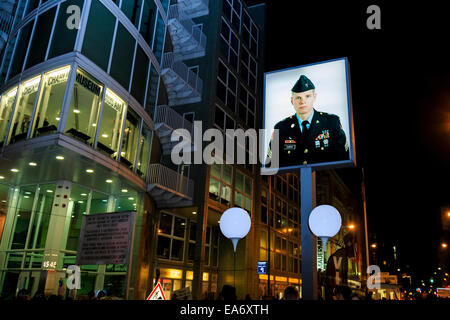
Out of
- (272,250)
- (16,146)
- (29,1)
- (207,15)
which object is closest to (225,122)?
(207,15)

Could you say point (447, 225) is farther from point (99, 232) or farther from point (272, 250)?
point (99, 232)

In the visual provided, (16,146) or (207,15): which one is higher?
(207,15)

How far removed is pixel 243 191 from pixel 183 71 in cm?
1226

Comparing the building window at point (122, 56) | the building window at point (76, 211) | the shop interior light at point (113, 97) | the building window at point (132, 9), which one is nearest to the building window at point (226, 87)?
the building window at point (132, 9)

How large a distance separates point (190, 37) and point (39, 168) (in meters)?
17.6

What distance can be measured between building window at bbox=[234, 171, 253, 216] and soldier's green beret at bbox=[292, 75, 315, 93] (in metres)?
20.7

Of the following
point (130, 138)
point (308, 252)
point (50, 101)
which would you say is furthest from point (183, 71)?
point (308, 252)

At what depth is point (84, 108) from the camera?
15445mm

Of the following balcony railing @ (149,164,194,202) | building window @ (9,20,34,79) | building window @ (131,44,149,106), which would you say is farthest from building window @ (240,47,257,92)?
building window @ (9,20,34,79)

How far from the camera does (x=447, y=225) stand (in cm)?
5216

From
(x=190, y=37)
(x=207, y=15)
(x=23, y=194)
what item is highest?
(x=207, y=15)

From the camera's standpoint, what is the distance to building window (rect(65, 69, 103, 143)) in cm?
1478

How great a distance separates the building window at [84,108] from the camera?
14781 millimetres

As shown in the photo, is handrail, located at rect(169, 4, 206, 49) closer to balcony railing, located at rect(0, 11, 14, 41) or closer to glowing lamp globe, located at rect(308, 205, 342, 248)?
balcony railing, located at rect(0, 11, 14, 41)
